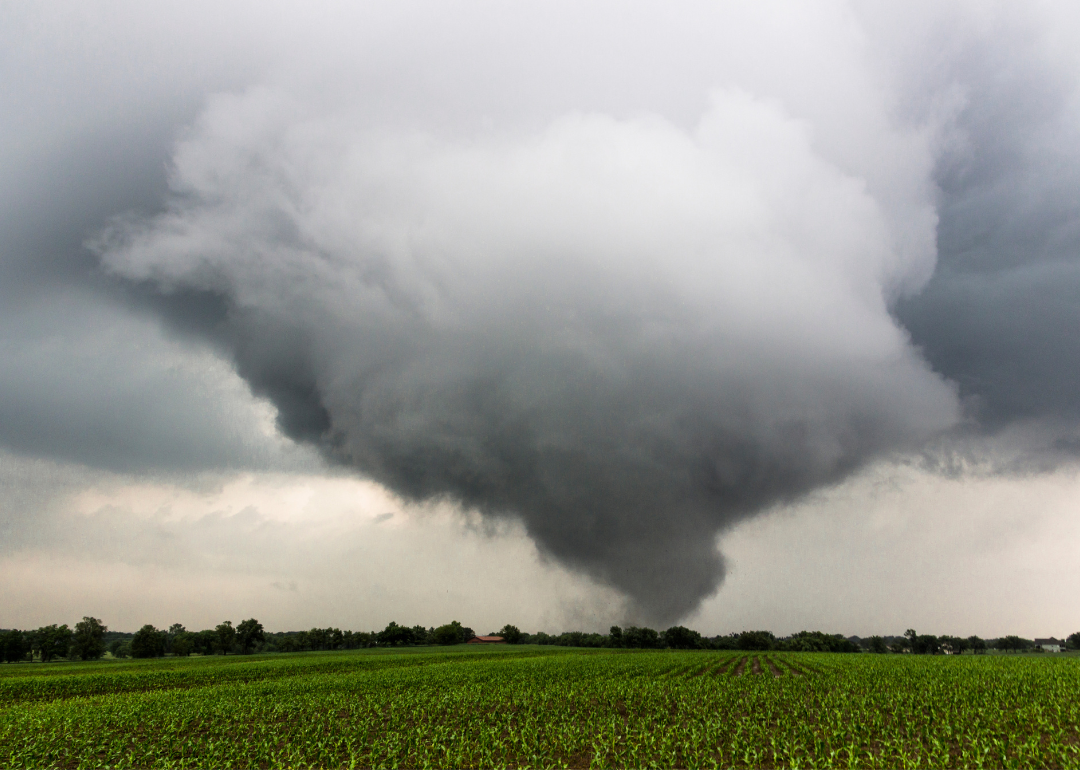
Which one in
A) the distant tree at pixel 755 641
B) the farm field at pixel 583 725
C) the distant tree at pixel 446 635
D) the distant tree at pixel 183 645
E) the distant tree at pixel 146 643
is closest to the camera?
the farm field at pixel 583 725

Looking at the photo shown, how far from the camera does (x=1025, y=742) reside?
862 inches

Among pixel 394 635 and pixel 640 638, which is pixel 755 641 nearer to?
pixel 640 638

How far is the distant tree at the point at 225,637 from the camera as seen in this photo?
484 feet

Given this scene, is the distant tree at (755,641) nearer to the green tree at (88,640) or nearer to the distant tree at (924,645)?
the distant tree at (924,645)

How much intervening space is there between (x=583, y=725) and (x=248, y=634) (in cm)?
16650

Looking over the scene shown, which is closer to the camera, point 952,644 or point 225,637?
point 225,637

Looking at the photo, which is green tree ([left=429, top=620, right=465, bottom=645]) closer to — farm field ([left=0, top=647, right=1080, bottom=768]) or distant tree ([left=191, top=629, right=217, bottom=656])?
distant tree ([left=191, top=629, right=217, bottom=656])

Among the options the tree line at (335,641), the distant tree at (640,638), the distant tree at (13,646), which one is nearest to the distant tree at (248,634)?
the tree line at (335,641)

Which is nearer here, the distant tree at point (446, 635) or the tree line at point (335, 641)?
the tree line at point (335, 641)

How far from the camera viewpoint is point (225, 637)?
14750 centimetres

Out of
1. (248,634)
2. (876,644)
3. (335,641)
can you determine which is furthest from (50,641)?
(876,644)

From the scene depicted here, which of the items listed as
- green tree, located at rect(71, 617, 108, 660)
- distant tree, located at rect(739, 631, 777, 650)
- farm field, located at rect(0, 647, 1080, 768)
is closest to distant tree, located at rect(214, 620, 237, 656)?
green tree, located at rect(71, 617, 108, 660)

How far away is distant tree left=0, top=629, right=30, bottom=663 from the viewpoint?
116625mm

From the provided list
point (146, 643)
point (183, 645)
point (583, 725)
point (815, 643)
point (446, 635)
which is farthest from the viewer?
point (446, 635)
